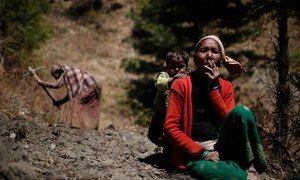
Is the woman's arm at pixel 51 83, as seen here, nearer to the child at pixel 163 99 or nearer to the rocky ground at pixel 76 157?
the rocky ground at pixel 76 157

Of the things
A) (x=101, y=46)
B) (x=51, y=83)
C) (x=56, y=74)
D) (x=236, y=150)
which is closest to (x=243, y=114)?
(x=236, y=150)

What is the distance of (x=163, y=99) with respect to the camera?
488 cm

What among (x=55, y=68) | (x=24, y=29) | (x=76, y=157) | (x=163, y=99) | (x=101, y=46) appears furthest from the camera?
(x=101, y=46)

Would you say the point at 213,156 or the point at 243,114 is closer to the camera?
the point at 243,114

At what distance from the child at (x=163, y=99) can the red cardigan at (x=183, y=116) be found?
738 millimetres

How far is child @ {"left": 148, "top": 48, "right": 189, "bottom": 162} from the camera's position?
15.7 ft

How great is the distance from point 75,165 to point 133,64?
404 inches

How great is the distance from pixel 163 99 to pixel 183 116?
3.16ft

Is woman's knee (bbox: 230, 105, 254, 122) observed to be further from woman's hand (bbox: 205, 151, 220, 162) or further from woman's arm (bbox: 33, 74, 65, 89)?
woman's arm (bbox: 33, 74, 65, 89)

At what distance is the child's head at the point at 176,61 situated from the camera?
4.98 meters

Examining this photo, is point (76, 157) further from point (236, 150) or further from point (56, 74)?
point (56, 74)

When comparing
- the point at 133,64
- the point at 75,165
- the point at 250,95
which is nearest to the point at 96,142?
the point at 75,165

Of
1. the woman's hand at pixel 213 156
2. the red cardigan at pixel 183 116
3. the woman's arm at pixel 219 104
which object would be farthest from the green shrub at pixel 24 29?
the woman's hand at pixel 213 156

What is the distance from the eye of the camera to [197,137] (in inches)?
158
